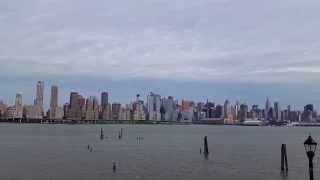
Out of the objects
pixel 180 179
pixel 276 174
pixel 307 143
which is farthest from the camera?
pixel 276 174

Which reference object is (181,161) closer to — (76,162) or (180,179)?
(76,162)

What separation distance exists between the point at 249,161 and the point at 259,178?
2206 centimetres

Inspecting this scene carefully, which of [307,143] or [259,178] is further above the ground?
[307,143]

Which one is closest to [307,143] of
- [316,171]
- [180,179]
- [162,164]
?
[180,179]

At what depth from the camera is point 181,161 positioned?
80.3 m

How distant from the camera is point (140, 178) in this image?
2299 inches

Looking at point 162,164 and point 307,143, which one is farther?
point 162,164

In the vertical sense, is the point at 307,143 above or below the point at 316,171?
above

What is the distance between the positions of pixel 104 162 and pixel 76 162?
3846 mm

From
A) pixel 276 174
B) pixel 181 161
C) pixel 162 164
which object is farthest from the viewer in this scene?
pixel 181 161

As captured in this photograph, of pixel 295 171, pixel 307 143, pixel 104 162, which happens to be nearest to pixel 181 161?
pixel 104 162

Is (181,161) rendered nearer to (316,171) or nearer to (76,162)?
(76,162)

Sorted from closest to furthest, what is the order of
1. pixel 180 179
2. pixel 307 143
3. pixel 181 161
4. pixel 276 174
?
1. pixel 307 143
2. pixel 180 179
3. pixel 276 174
4. pixel 181 161

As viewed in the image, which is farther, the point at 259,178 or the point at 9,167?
the point at 9,167
